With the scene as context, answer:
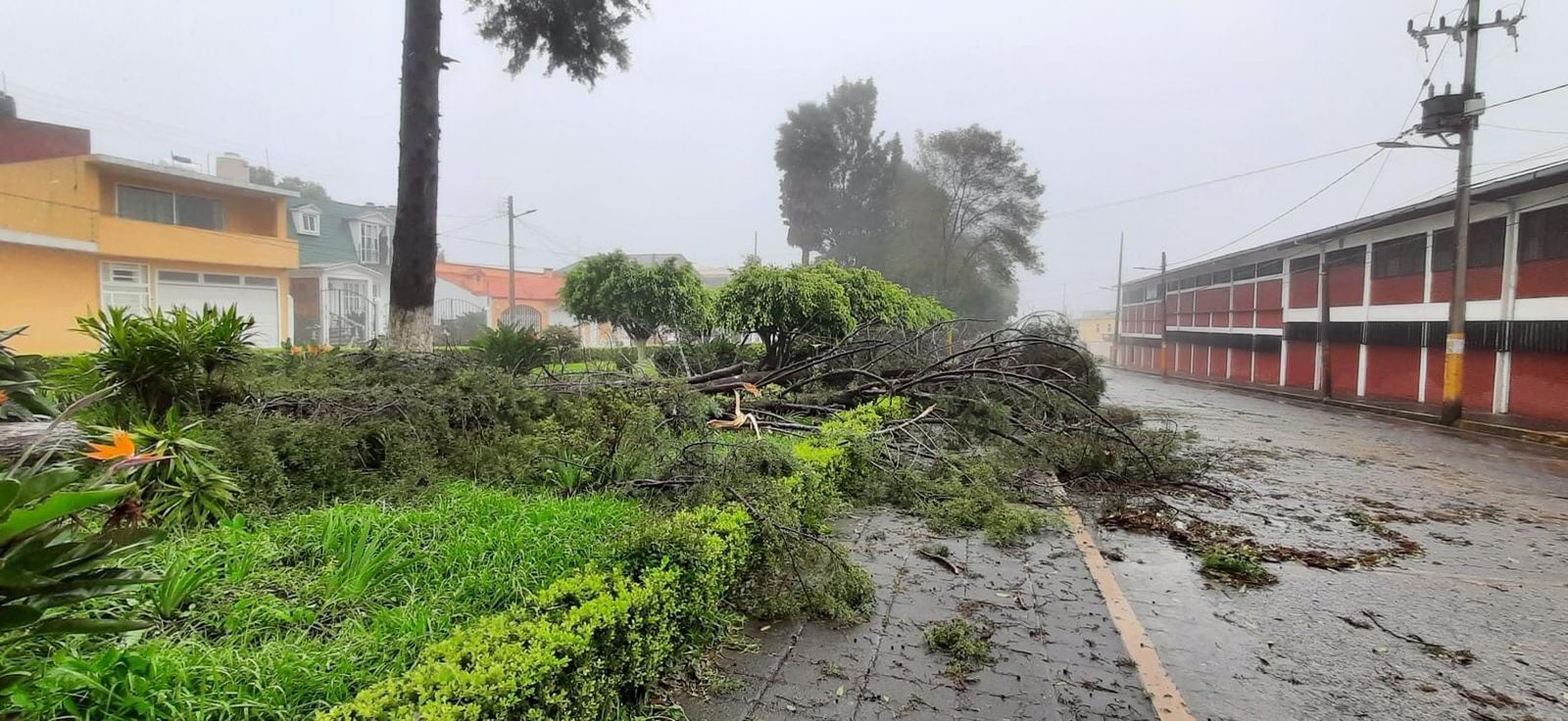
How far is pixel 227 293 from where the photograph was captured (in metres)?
21.5

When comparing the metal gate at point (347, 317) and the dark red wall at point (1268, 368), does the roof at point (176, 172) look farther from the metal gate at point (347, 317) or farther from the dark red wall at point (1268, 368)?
the dark red wall at point (1268, 368)

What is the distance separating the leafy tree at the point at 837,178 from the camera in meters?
46.9

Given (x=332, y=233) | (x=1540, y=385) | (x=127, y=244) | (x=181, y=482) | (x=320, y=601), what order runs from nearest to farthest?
(x=320, y=601), (x=181, y=482), (x=1540, y=385), (x=127, y=244), (x=332, y=233)

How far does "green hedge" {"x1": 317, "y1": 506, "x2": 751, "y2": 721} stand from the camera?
191 cm

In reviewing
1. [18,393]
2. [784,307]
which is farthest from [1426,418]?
[18,393]

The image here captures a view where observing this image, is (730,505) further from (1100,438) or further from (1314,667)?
(1100,438)

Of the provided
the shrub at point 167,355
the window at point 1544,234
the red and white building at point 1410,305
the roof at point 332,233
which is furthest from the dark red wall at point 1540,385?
the roof at point 332,233

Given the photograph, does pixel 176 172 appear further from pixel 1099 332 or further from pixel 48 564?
pixel 1099 332

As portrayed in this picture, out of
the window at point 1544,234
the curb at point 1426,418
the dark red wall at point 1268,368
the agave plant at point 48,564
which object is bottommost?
the curb at point 1426,418

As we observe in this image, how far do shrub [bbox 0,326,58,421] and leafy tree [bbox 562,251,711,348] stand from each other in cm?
1144

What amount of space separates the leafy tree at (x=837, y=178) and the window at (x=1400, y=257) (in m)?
27.6

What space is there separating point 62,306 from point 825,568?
23115 mm

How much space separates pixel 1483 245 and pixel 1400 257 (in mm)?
3673

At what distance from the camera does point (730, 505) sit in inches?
149
